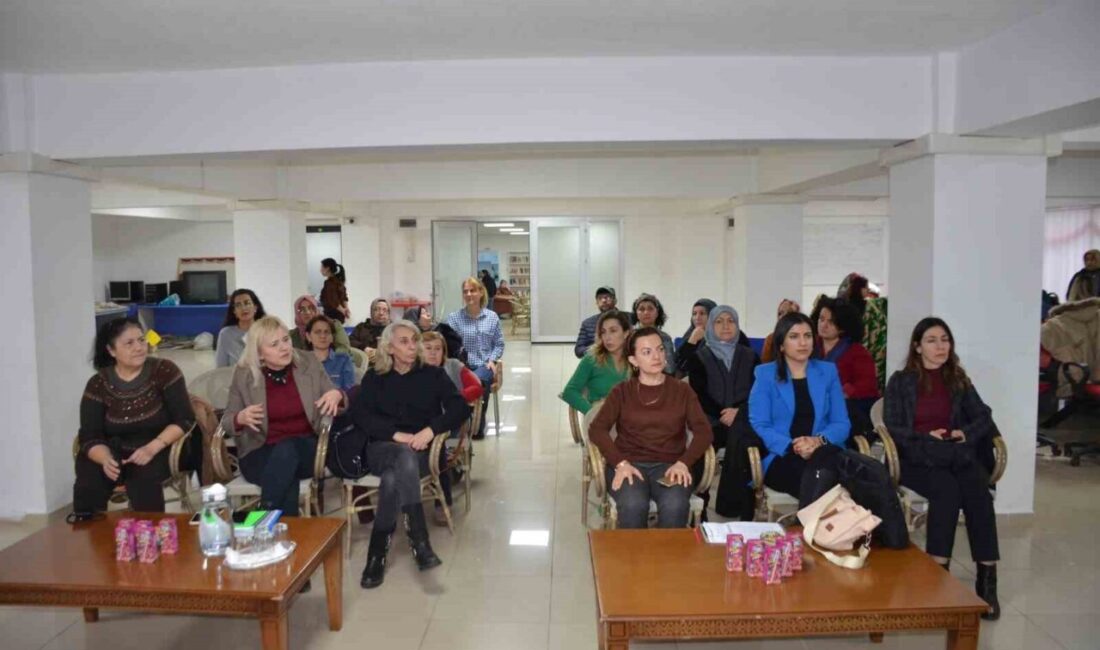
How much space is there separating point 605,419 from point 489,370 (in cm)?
259

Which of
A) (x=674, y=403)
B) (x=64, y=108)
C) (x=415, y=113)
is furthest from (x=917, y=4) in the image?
(x=64, y=108)

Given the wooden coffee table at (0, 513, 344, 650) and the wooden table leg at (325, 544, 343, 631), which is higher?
the wooden coffee table at (0, 513, 344, 650)

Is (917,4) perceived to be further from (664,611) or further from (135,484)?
(135,484)

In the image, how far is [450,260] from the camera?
1350 centimetres

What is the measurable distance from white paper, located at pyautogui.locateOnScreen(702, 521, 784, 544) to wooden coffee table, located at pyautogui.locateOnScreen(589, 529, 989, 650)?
0.48ft

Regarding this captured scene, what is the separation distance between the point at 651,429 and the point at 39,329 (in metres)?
3.86

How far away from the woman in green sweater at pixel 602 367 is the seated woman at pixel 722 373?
1.74 ft

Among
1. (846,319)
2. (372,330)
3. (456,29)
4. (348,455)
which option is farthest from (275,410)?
(846,319)

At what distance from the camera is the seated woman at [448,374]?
15.3 feet

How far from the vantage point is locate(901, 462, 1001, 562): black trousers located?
3.41 m

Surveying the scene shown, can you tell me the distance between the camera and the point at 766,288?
788 cm

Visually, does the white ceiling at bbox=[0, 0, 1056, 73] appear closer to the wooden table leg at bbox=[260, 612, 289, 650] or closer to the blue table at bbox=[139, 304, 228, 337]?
the wooden table leg at bbox=[260, 612, 289, 650]

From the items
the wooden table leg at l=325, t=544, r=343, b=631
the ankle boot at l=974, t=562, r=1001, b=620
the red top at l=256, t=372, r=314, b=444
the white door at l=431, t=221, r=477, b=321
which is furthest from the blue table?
the ankle boot at l=974, t=562, r=1001, b=620

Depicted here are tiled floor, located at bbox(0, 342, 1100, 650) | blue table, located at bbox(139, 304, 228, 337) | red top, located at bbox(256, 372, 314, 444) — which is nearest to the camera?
tiled floor, located at bbox(0, 342, 1100, 650)
